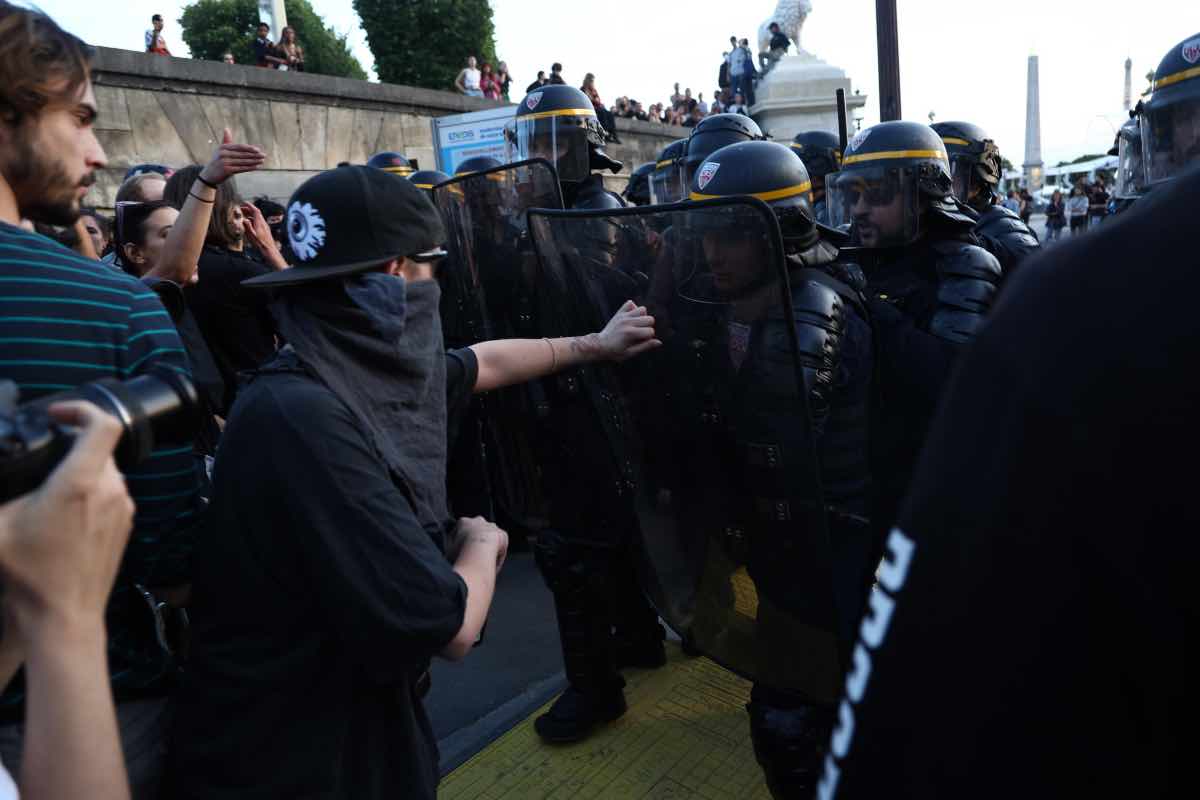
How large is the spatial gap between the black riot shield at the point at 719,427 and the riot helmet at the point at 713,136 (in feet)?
9.12

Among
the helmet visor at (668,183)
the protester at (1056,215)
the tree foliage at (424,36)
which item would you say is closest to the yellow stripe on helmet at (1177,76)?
the helmet visor at (668,183)

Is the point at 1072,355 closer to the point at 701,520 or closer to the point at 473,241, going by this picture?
the point at 701,520

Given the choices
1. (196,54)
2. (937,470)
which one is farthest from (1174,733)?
(196,54)

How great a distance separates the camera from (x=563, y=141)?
14.0 ft

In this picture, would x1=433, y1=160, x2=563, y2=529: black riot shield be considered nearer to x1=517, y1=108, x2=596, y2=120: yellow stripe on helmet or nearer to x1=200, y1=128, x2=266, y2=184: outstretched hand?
x1=200, y1=128, x2=266, y2=184: outstretched hand

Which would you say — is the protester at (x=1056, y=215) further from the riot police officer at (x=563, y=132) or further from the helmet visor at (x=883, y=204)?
the helmet visor at (x=883, y=204)

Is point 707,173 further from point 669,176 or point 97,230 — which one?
point 97,230

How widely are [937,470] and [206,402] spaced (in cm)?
226

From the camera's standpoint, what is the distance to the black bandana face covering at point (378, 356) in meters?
1.46

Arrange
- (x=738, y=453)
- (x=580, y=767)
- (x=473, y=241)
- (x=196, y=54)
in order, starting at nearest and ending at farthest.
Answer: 1. (x=738, y=453)
2. (x=580, y=767)
3. (x=473, y=241)
4. (x=196, y=54)

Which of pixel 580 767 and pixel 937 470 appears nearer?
pixel 937 470

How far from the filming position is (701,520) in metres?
2.10

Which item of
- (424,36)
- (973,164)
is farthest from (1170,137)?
(424,36)

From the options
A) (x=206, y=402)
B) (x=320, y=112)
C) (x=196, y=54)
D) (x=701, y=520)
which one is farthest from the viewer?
(x=196, y=54)
